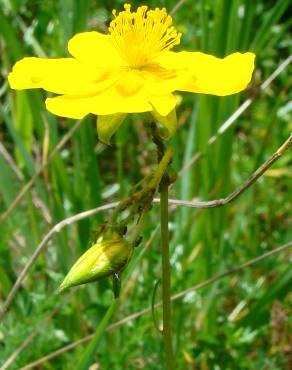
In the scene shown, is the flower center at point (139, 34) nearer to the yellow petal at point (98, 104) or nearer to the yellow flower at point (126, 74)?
the yellow flower at point (126, 74)

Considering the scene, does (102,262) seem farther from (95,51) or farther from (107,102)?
(95,51)

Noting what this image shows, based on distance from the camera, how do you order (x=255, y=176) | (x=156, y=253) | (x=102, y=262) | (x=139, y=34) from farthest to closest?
(x=156, y=253) → (x=139, y=34) → (x=255, y=176) → (x=102, y=262)

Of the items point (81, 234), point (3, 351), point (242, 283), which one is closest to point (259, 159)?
point (242, 283)

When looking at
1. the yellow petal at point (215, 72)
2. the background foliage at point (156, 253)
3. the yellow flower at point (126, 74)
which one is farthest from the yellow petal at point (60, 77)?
the background foliage at point (156, 253)

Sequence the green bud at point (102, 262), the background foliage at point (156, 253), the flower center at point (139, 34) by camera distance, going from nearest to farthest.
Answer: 1. the green bud at point (102, 262)
2. the flower center at point (139, 34)
3. the background foliage at point (156, 253)

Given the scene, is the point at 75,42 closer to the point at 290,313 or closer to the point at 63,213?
the point at 63,213

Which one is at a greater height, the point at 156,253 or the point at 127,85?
the point at 127,85

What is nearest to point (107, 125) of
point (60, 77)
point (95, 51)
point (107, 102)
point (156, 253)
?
point (107, 102)
